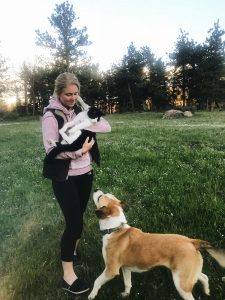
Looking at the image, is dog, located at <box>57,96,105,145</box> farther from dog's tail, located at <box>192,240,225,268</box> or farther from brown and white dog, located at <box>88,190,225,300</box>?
dog's tail, located at <box>192,240,225,268</box>

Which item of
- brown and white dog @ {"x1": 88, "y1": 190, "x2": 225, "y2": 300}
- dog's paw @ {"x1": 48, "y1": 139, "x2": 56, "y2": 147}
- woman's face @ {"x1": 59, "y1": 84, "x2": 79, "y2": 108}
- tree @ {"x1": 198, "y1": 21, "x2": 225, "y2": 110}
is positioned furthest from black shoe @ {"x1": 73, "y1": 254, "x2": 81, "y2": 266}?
tree @ {"x1": 198, "y1": 21, "x2": 225, "y2": 110}

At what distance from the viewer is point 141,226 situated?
28.8ft

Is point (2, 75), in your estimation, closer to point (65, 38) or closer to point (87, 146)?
point (65, 38)

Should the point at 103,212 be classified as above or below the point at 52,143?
below

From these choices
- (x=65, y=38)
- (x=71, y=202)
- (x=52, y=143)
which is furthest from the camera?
(x=65, y=38)

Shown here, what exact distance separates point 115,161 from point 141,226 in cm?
699

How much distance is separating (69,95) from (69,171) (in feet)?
4.13

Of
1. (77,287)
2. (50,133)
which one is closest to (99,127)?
(50,133)

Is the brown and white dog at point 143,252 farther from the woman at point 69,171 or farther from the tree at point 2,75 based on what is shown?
the tree at point 2,75

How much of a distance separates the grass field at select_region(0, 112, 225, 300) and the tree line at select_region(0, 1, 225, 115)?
57.1m

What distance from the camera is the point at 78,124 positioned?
21.5 ft

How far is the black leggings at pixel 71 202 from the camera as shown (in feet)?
21.6

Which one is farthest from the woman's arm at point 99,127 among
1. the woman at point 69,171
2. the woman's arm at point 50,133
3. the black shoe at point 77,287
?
the black shoe at point 77,287

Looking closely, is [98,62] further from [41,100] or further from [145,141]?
[145,141]
